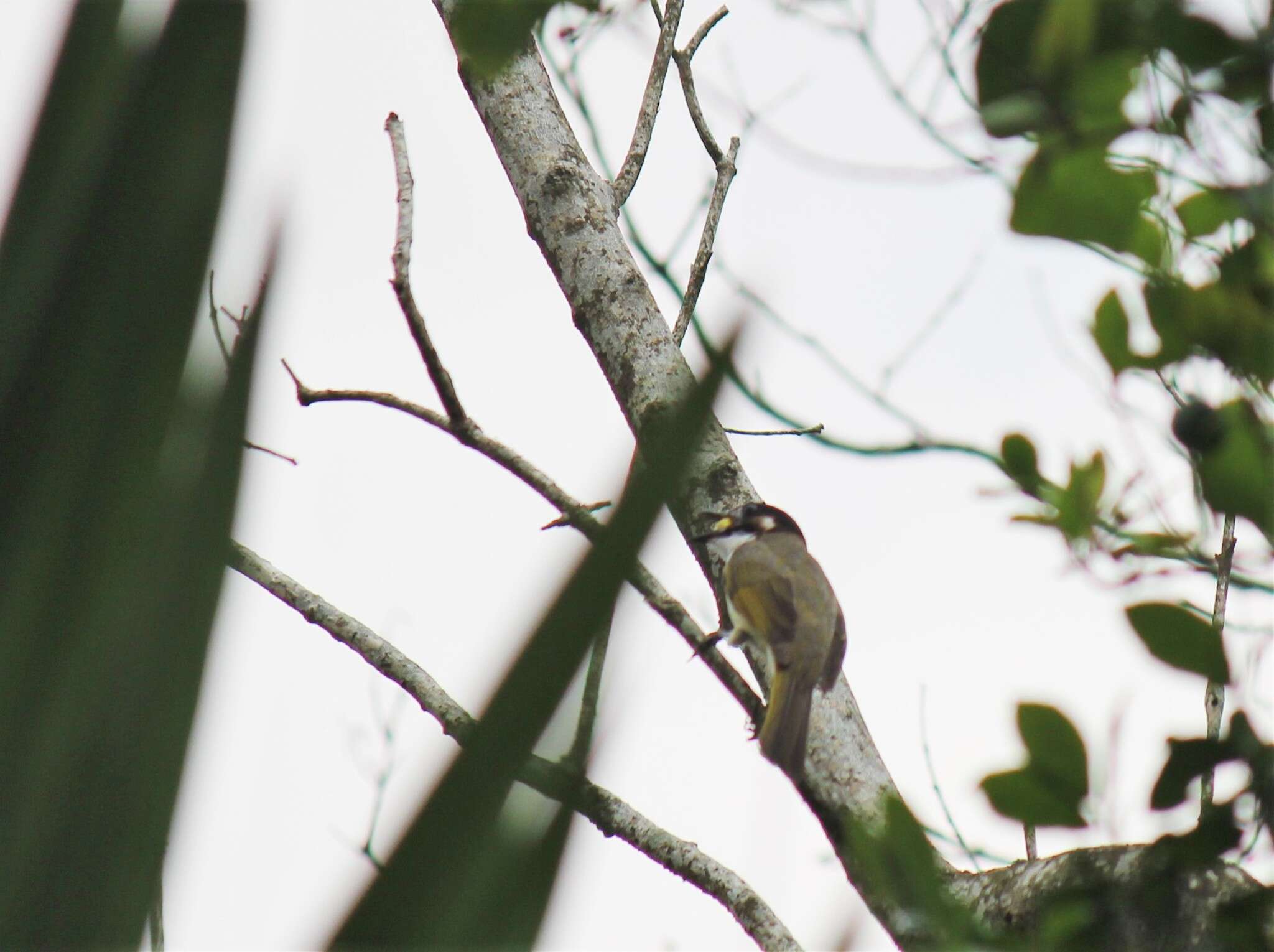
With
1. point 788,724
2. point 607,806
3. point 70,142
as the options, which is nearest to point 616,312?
point 788,724

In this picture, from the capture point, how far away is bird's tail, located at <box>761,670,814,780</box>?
291cm

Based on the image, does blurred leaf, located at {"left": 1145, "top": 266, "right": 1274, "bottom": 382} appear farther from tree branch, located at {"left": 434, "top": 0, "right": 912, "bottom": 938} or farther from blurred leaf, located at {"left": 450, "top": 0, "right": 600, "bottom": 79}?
tree branch, located at {"left": 434, "top": 0, "right": 912, "bottom": 938}

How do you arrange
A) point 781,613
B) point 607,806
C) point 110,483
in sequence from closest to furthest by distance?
point 110,483 → point 607,806 → point 781,613

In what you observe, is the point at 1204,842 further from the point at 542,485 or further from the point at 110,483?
the point at 542,485

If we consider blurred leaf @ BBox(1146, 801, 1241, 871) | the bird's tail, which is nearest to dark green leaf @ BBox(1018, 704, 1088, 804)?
blurred leaf @ BBox(1146, 801, 1241, 871)

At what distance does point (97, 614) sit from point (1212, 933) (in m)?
1.43

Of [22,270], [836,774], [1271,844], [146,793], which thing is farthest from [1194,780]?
[836,774]

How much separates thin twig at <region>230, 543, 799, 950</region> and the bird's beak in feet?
2.35

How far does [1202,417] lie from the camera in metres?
1.36

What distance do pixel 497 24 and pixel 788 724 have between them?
2436 millimetres

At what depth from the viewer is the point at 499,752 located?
2.04ft

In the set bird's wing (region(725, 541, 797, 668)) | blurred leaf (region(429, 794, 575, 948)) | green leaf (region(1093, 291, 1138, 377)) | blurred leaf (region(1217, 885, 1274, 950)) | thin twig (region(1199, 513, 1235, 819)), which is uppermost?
bird's wing (region(725, 541, 797, 668))

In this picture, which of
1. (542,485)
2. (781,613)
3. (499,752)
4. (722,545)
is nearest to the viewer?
(499,752)

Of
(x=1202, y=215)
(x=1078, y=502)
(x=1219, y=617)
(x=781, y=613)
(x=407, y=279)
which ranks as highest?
(x=781, y=613)
